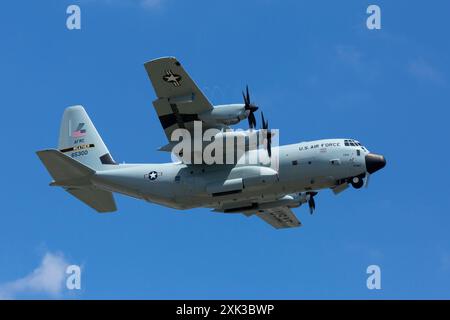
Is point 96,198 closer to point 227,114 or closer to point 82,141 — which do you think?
point 82,141

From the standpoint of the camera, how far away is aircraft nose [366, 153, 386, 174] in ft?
95.6

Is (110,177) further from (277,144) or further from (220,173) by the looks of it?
(277,144)

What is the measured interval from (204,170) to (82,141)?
5.78 metres

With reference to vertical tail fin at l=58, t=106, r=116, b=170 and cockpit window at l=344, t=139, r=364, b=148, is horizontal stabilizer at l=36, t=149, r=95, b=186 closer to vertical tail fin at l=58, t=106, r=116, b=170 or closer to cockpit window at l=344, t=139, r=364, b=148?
vertical tail fin at l=58, t=106, r=116, b=170

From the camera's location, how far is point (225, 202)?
30031 millimetres

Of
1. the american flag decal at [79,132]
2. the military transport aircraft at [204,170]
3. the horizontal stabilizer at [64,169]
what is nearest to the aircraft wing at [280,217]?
the military transport aircraft at [204,170]

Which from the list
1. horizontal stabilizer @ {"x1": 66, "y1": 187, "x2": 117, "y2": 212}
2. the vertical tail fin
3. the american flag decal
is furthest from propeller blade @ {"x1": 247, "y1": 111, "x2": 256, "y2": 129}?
the american flag decal

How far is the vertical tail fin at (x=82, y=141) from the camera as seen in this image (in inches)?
1246

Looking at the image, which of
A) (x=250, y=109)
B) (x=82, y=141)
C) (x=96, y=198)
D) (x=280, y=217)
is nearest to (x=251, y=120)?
(x=250, y=109)

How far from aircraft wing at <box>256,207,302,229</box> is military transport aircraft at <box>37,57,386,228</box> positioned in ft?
5.08

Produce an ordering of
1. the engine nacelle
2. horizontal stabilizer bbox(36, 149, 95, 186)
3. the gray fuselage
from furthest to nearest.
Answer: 1. horizontal stabilizer bbox(36, 149, 95, 186)
2. the gray fuselage
3. the engine nacelle

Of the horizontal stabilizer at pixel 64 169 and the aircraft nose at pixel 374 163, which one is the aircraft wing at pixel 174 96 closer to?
the horizontal stabilizer at pixel 64 169
